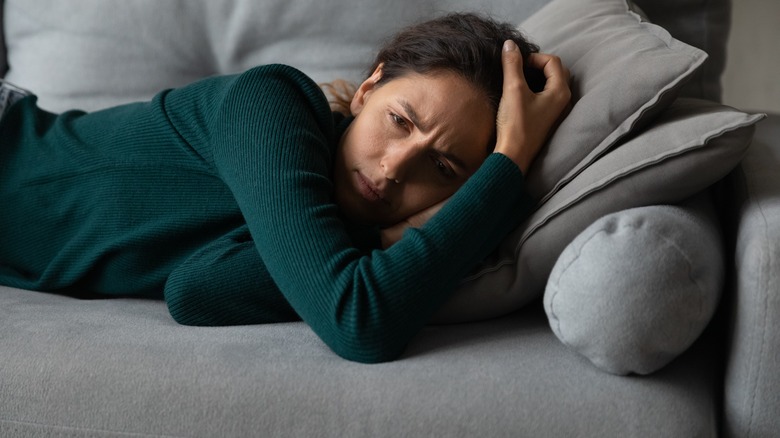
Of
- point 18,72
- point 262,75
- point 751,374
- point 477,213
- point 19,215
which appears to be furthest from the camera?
point 18,72

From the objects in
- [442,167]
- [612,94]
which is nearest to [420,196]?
[442,167]

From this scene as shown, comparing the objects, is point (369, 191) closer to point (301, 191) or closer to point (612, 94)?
point (301, 191)

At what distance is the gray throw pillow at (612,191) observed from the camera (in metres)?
1.05

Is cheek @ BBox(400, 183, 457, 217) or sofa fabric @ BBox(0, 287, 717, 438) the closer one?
sofa fabric @ BBox(0, 287, 717, 438)

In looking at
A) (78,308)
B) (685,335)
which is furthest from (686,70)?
(78,308)

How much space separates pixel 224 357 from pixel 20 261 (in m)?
0.65

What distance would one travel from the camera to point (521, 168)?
1146mm

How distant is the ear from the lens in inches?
51.3

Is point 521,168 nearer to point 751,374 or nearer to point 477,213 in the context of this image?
point 477,213

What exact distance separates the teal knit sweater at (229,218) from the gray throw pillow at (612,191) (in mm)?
44

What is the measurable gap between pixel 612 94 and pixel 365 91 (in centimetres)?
40

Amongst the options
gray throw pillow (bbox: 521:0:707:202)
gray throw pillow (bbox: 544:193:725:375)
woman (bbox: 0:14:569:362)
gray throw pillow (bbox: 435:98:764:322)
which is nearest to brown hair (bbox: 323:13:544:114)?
woman (bbox: 0:14:569:362)

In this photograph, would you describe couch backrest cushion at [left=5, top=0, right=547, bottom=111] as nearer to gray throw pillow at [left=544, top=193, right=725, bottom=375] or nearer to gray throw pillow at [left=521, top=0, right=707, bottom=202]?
gray throw pillow at [left=521, top=0, right=707, bottom=202]

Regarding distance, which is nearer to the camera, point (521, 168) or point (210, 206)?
point (521, 168)
